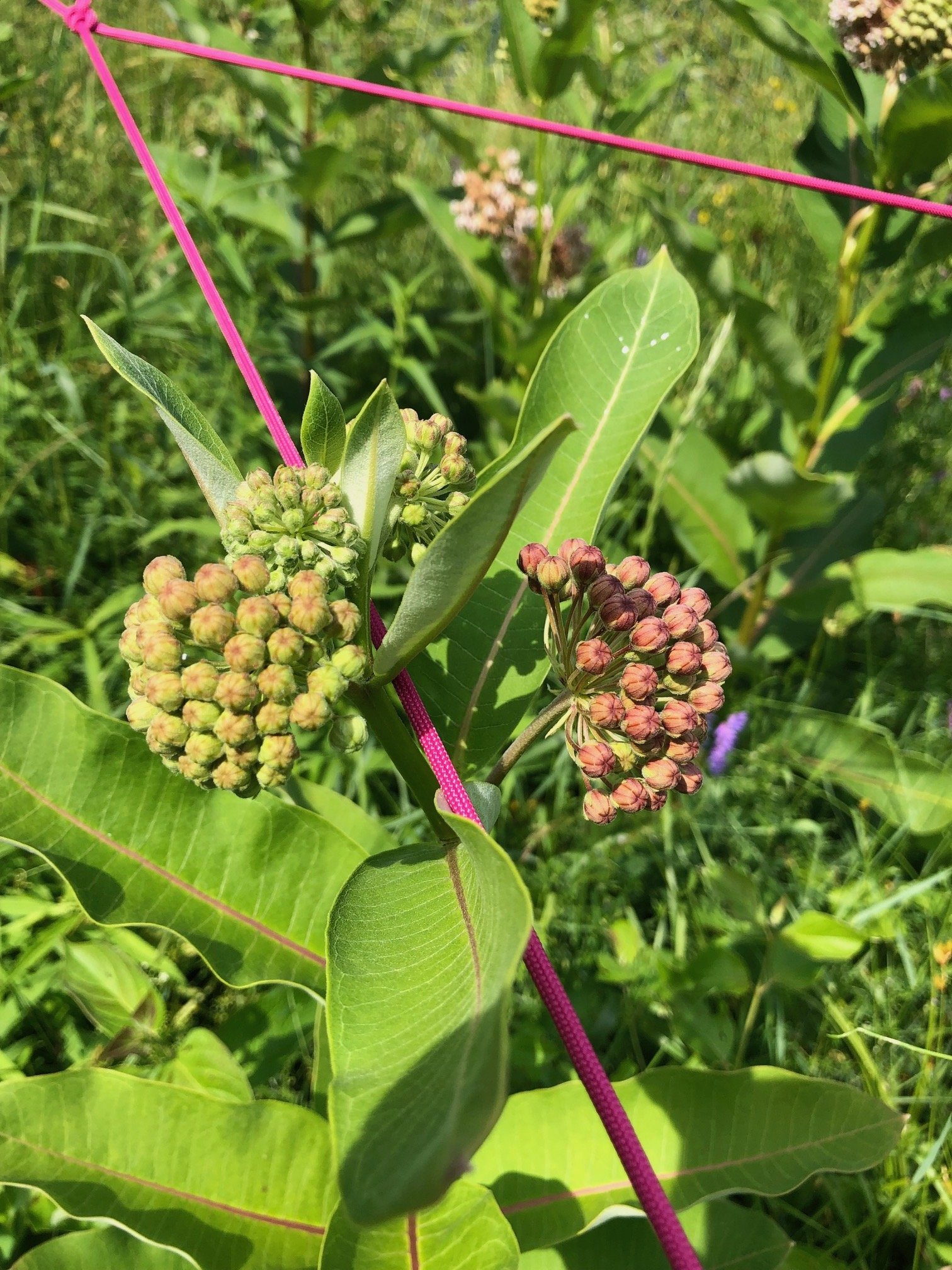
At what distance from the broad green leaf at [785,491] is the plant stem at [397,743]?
A: 4.78 ft

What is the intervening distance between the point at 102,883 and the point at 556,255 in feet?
8.35

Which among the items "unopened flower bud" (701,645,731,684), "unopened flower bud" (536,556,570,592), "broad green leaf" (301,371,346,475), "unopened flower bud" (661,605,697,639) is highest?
"broad green leaf" (301,371,346,475)

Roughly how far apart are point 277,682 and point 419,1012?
353mm

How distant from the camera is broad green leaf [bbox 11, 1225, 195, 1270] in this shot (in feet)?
3.98

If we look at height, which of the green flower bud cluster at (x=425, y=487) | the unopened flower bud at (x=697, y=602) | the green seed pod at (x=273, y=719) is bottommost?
the green seed pod at (x=273, y=719)

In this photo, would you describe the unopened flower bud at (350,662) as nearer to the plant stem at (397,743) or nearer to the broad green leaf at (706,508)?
the plant stem at (397,743)

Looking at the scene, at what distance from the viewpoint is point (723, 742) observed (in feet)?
7.88

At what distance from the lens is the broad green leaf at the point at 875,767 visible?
2.40m

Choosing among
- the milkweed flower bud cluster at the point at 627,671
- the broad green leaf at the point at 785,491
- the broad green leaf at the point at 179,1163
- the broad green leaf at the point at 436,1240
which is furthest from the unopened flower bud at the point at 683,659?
the broad green leaf at the point at 785,491

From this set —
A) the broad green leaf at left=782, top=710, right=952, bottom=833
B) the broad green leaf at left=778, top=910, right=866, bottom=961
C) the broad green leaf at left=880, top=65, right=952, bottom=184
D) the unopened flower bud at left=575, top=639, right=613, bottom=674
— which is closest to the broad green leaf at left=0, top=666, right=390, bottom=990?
the unopened flower bud at left=575, top=639, right=613, bottom=674

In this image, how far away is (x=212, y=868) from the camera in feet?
4.44

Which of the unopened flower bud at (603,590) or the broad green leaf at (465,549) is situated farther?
the unopened flower bud at (603,590)

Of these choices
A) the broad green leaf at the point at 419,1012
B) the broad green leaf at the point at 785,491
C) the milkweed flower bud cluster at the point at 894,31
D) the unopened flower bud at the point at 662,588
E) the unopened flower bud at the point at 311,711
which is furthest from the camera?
the broad green leaf at the point at 785,491

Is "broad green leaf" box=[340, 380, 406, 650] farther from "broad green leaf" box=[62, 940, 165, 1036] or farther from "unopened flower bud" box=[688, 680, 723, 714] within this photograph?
"broad green leaf" box=[62, 940, 165, 1036]
